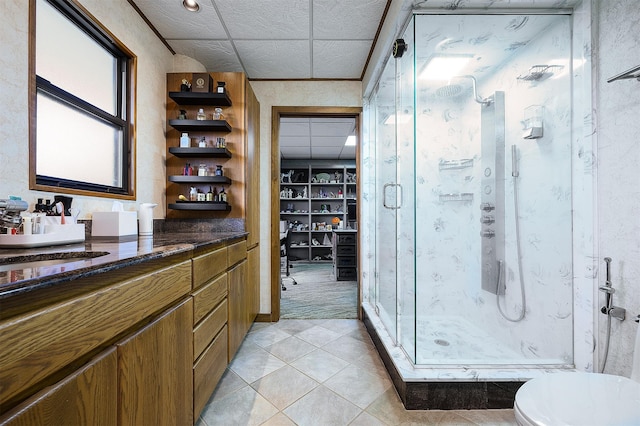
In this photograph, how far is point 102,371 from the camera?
0.69 m

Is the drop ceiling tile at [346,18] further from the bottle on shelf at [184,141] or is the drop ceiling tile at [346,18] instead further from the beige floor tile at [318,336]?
the beige floor tile at [318,336]

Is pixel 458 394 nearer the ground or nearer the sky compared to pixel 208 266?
nearer the ground

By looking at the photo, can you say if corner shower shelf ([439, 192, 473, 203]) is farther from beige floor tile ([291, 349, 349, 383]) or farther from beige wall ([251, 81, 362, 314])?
beige floor tile ([291, 349, 349, 383])

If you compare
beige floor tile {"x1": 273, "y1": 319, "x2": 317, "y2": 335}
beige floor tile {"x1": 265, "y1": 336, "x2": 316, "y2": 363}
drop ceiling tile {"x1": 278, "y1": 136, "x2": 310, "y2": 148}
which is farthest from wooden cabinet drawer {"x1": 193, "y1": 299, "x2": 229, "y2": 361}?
drop ceiling tile {"x1": 278, "y1": 136, "x2": 310, "y2": 148}

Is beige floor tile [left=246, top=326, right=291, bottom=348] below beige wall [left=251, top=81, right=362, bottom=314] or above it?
below

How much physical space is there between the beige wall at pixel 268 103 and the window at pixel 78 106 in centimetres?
114

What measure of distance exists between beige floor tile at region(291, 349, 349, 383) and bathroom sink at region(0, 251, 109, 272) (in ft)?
4.63

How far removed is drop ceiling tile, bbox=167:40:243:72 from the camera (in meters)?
2.23

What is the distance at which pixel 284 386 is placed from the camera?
1.68 m

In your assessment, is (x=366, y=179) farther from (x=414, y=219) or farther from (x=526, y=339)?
(x=526, y=339)

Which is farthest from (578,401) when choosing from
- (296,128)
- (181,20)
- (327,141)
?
(327,141)

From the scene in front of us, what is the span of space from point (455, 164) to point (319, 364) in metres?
1.82

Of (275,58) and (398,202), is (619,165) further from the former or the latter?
(275,58)

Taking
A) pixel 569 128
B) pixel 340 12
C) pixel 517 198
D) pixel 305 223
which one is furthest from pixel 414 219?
pixel 305 223
